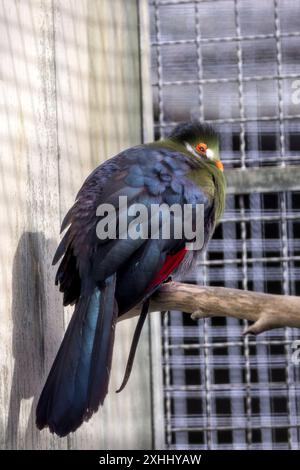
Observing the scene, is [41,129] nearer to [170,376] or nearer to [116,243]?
[116,243]

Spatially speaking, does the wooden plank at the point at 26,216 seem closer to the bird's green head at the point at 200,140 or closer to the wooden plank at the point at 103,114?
the wooden plank at the point at 103,114

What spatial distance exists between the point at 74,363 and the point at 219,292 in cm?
28

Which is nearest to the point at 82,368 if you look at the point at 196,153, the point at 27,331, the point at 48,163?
the point at 27,331

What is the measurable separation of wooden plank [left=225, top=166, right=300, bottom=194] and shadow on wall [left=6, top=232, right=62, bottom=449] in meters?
0.66

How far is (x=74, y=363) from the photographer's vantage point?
1.62m

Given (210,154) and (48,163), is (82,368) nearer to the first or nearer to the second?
(48,163)

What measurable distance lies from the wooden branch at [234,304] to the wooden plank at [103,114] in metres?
0.25

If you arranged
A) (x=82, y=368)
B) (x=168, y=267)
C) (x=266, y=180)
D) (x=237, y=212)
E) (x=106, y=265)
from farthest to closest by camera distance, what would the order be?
(x=237, y=212)
(x=266, y=180)
(x=168, y=267)
(x=106, y=265)
(x=82, y=368)

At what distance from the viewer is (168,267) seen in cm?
182

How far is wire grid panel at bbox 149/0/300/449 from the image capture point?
8.03 feet

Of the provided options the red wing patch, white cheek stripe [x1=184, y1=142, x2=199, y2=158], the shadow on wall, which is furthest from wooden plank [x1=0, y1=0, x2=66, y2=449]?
white cheek stripe [x1=184, y1=142, x2=199, y2=158]

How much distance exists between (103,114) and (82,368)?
756mm

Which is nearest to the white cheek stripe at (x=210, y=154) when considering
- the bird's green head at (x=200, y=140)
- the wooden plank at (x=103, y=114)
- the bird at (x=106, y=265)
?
the bird's green head at (x=200, y=140)
